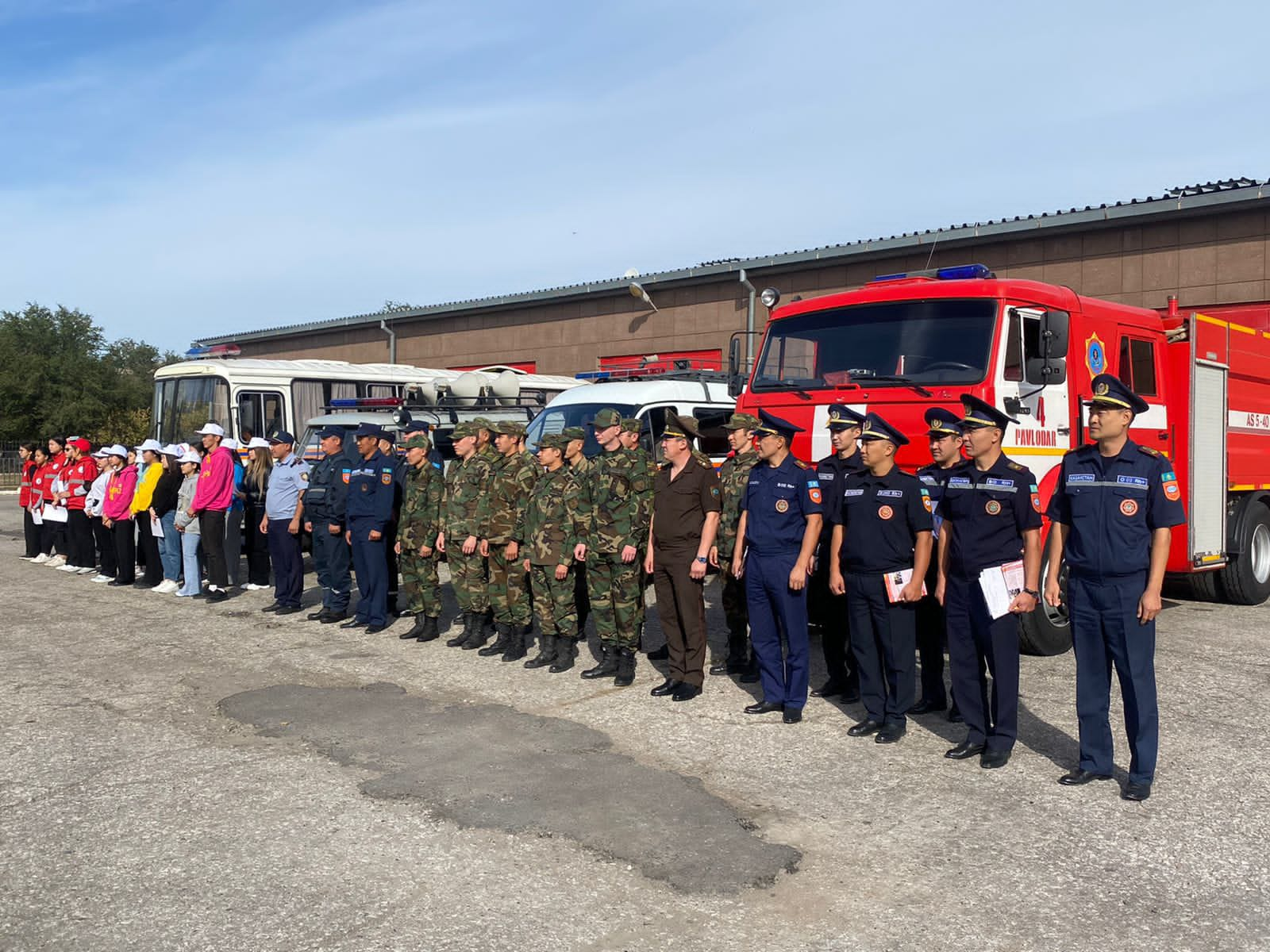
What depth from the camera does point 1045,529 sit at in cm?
812

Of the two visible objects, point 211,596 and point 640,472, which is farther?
point 211,596

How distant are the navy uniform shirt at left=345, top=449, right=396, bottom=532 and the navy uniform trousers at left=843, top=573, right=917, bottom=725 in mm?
4764

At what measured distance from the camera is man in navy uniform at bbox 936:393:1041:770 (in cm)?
575

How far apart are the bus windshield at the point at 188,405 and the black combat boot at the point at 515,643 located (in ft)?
30.8

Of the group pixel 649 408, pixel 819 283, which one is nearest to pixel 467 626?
pixel 649 408

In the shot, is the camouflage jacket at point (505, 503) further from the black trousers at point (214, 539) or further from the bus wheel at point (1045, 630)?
the black trousers at point (214, 539)

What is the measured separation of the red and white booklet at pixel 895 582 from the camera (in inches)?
244

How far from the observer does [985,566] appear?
5.78 meters

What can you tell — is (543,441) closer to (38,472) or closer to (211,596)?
(211,596)

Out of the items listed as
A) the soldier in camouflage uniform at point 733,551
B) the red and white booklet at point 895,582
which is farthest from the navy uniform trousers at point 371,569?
the red and white booklet at point 895,582

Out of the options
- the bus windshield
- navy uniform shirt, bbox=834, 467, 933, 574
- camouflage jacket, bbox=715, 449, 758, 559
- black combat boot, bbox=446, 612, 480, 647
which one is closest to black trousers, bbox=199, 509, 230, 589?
black combat boot, bbox=446, 612, 480, 647

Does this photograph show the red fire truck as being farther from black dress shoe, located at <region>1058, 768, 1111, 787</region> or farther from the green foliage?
the green foliage

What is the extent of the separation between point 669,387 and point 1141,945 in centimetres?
910

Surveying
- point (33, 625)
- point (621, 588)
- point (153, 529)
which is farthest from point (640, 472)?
point (153, 529)
